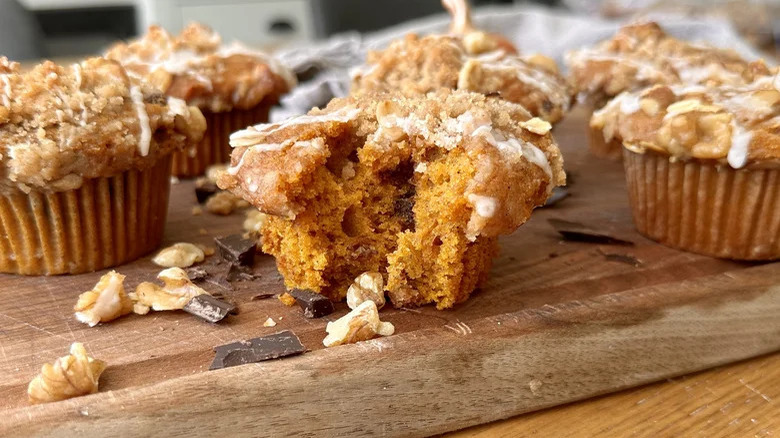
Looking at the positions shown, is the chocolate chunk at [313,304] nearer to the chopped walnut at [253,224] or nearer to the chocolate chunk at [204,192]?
the chopped walnut at [253,224]

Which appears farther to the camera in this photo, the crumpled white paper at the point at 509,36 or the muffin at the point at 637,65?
the crumpled white paper at the point at 509,36

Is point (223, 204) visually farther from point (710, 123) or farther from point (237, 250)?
point (710, 123)

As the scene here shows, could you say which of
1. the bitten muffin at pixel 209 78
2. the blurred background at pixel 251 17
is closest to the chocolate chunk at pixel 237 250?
the bitten muffin at pixel 209 78

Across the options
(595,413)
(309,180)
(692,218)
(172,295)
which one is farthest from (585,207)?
(172,295)

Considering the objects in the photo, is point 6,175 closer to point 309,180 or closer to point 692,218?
point 309,180

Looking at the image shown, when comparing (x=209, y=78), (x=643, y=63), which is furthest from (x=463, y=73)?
(x=209, y=78)

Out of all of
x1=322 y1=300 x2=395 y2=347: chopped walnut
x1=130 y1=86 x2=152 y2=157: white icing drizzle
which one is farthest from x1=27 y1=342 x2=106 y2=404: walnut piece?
x1=130 y1=86 x2=152 y2=157: white icing drizzle

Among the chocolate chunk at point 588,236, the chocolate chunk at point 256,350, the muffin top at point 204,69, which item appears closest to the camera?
the chocolate chunk at point 256,350
